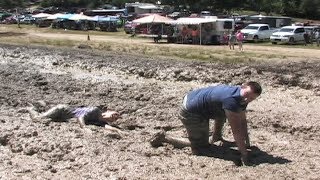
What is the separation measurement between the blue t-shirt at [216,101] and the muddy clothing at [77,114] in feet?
9.78

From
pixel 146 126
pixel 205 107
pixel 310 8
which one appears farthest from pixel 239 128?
pixel 310 8

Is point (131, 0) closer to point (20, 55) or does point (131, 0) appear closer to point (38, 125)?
point (20, 55)

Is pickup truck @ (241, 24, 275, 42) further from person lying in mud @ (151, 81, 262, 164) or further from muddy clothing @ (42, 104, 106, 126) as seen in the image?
person lying in mud @ (151, 81, 262, 164)

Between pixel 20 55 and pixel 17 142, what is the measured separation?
72.5ft

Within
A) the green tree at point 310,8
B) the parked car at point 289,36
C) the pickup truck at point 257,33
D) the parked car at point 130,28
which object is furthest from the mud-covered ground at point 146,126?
the green tree at point 310,8

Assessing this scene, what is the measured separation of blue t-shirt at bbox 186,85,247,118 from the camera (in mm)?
8211

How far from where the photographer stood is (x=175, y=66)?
23125 mm

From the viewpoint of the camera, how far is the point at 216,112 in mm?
8695

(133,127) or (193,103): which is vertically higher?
(193,103)

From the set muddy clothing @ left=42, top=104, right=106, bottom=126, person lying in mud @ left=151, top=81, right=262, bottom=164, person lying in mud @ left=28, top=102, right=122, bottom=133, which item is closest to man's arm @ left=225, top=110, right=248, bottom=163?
person lying in mud @ left=151, top=81, right=262, bottom=164

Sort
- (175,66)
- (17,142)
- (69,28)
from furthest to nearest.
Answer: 1. (69,28)
2. (175,66)
3. (17,142)


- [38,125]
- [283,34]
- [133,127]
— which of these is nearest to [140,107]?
[133,127]

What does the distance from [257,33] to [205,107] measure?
37.7 metres

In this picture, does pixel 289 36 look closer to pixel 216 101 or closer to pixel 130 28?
pixel 130 28
